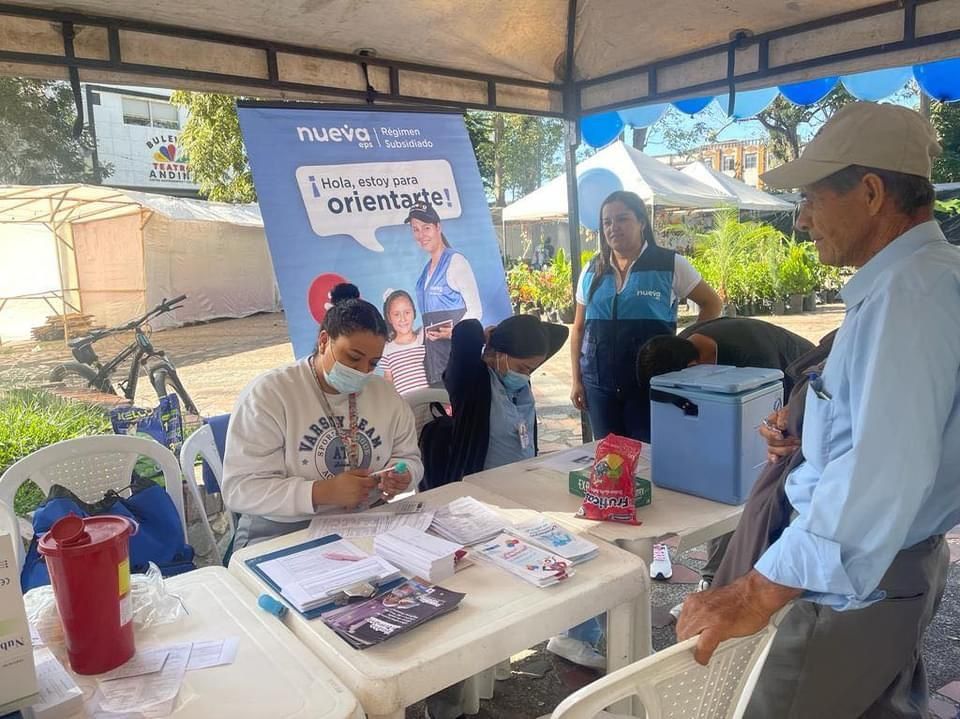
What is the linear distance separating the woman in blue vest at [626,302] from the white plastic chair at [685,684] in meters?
1.96

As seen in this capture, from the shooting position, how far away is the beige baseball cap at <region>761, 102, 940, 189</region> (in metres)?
1.24

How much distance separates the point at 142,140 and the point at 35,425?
53.2 feet

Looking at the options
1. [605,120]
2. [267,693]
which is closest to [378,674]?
[267,693]

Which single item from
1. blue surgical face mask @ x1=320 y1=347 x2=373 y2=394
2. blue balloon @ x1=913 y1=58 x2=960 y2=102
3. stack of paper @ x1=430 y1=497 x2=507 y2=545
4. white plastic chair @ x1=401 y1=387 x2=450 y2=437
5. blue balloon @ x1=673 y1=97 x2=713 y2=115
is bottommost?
stack of paper @ x1=430 y1=497 x2=507 y2=545

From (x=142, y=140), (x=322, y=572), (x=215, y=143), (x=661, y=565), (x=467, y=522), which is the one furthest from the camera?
(x=142, y=140)

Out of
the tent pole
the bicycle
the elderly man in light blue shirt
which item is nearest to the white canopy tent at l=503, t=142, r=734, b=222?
the bicycle

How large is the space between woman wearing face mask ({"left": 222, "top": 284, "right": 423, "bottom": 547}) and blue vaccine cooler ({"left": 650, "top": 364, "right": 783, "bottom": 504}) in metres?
0.78

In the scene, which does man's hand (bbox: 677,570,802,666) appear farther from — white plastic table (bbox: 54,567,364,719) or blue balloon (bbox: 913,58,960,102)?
blue balloon (bbox: 913,58,960,102)

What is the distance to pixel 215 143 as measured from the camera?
486 inches

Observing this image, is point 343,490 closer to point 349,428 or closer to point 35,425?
point 349,428

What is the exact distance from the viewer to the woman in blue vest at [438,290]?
335 centimetres

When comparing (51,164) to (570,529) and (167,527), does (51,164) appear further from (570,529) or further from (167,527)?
(570,529)

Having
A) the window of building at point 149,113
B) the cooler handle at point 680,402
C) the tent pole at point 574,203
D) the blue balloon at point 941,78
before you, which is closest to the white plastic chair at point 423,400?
the cooler handle at point 680,402

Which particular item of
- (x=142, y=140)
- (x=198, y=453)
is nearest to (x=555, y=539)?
(x=198, y=453)
